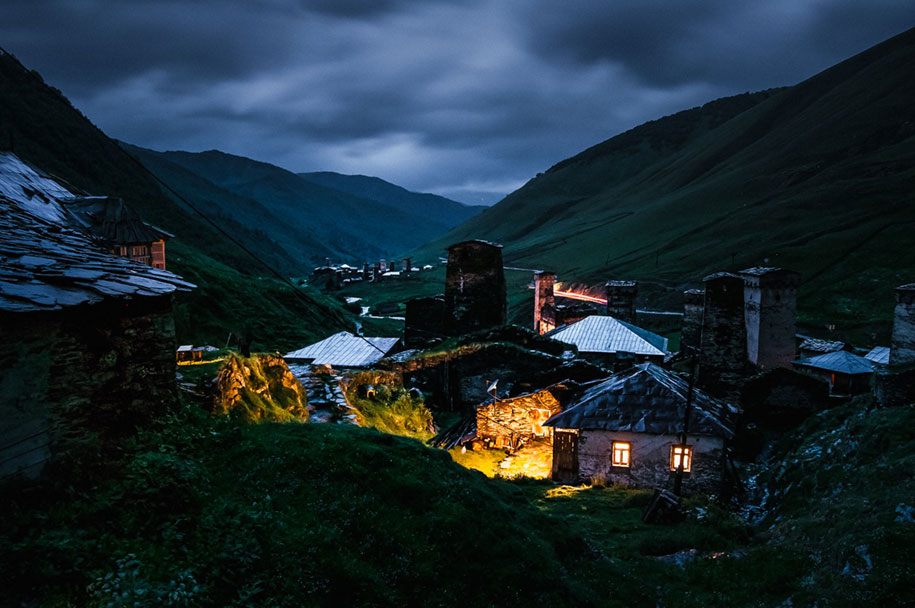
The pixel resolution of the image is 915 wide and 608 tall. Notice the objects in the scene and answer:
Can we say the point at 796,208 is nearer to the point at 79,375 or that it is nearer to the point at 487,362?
the point at 487,362

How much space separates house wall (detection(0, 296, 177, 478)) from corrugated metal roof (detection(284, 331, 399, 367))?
69.5ft

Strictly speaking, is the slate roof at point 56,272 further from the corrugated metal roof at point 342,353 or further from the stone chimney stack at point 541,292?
the stone chimney stack at point 541,292

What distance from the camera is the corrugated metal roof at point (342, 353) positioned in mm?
30125

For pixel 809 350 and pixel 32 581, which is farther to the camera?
pixel 809 350

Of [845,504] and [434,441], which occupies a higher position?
[845,504]

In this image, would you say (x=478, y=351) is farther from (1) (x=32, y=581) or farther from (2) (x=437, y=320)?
(1) (x=32, y=581)

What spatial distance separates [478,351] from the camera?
87.1 ft

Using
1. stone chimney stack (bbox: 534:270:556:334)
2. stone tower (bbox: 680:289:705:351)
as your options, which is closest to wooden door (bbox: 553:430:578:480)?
stone tower (bbox: 680:289:705:351)

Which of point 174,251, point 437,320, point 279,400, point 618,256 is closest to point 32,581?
point 279,400

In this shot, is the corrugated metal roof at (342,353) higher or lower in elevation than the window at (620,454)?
higher

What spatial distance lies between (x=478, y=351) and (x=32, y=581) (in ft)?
72.2

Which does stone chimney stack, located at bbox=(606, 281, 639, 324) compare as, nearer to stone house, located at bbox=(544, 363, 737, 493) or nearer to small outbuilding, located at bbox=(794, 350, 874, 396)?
small outbuilding, located at bbox=(794, 350, 874, 396)

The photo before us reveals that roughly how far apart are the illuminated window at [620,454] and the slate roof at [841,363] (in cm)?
2246

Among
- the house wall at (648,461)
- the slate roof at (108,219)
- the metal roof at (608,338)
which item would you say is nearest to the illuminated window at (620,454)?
the house wall at (648,461)
